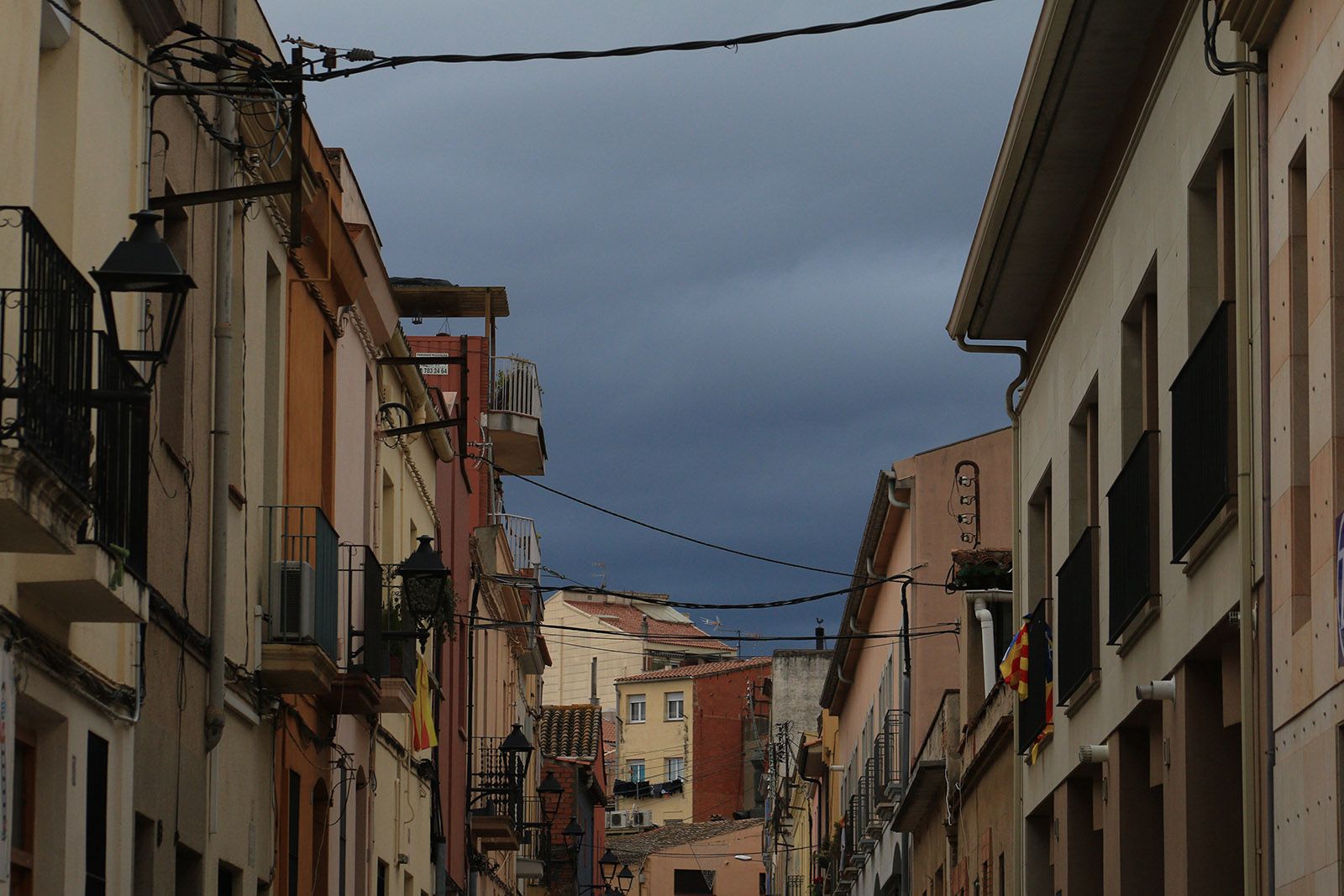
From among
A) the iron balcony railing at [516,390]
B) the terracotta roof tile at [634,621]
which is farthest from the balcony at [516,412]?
the terracotta roof tile at [634,621]

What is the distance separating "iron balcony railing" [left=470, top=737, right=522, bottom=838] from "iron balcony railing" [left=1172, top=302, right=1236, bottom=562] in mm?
21378

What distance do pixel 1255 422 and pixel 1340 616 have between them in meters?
1.67

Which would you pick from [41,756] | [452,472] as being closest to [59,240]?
[41,756]

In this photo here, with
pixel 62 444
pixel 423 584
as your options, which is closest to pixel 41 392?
pixel 62 444

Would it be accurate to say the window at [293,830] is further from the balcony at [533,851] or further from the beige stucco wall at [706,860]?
the beige stucco wall at [706,860]

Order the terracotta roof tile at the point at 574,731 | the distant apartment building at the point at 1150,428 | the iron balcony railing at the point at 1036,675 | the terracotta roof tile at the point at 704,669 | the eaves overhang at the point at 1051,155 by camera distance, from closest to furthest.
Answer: the distant apartment building at the point at 1150,428
the eaves overhang at the point at 1051,155
the iron balcony railing at the point at 1036,675
the terracotta roof tile at the point at 574,731
the terracotta roof tile at the point at 704,669

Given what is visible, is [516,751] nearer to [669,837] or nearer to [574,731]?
[574,731]

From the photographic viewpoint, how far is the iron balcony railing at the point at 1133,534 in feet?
42.9

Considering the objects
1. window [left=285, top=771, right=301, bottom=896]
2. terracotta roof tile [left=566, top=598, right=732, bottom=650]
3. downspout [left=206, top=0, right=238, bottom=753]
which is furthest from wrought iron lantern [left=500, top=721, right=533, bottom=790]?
terracotta roof tile [left=566, top=598, right=732, bottom=650]

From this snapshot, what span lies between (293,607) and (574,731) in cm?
5568

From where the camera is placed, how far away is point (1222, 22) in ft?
37.1

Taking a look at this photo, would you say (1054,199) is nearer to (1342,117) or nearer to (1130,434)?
(1130,434)

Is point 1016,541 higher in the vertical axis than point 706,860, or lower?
higher

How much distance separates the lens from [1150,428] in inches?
542
